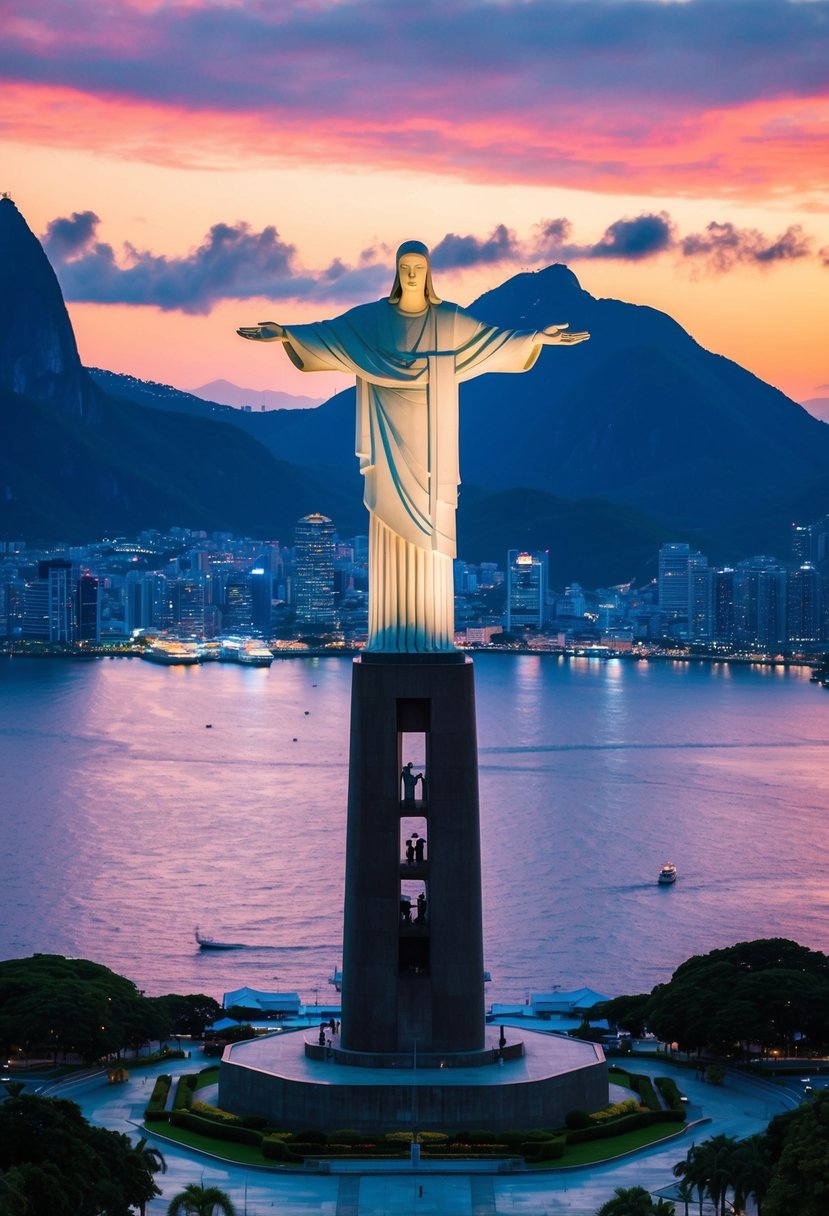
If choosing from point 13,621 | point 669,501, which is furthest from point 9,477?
point 669,501

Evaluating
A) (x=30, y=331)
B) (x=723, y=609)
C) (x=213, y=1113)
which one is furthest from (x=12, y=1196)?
(x=30, y=331)

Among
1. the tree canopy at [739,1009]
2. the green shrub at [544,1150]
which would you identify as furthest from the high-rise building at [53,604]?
the green shrub at [544,1150]

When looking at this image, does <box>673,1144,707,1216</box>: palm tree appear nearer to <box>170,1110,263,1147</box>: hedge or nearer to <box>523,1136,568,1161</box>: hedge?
<box>523,1136,568,1161</box>: hedge

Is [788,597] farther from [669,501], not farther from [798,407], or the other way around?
[798,407]

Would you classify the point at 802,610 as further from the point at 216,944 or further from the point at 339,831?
the point at 216,944

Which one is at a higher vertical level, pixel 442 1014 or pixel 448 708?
pixel 448 708

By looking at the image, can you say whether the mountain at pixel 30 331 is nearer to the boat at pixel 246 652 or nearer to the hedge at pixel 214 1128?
the boat at pixel 246 652
